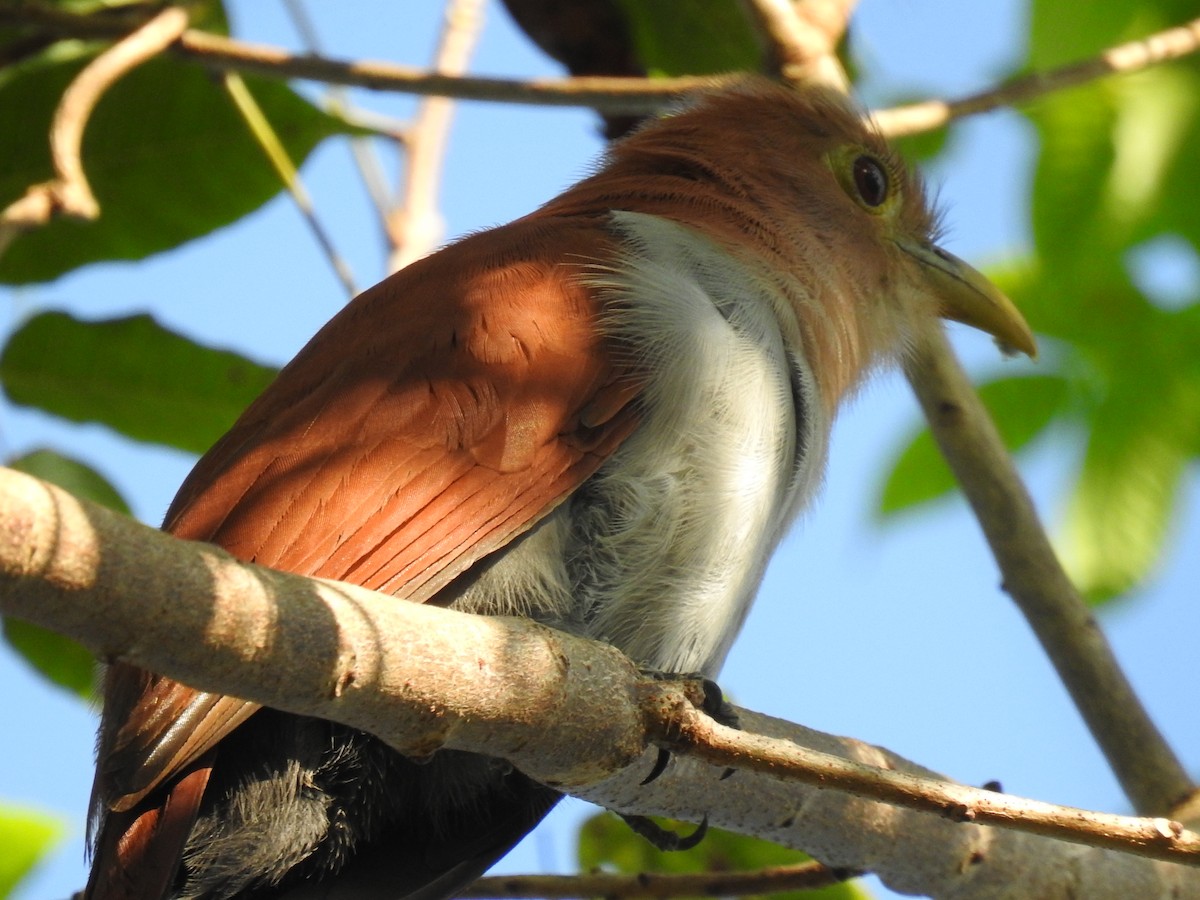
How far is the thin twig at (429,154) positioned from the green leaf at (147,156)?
0.92 m

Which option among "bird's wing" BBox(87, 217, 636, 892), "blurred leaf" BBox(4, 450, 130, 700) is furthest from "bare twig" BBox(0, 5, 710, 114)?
"blurred leaf" BBox(4, 450, 130, 700)

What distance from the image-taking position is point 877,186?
456cm

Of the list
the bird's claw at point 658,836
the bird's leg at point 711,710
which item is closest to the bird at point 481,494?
the bird's claw at point 658,836

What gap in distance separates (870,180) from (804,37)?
0.51 meters

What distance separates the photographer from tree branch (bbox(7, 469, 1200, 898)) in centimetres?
181

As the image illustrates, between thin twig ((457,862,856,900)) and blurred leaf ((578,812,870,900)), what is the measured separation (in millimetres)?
411

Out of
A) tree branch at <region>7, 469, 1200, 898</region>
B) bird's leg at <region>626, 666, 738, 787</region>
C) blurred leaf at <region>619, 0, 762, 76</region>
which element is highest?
blurred leaf at <region>619, 0, 762, 76</region>

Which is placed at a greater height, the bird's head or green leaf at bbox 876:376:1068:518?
the bird's head

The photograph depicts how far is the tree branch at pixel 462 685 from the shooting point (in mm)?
A: 1808

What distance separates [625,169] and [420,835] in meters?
1.95

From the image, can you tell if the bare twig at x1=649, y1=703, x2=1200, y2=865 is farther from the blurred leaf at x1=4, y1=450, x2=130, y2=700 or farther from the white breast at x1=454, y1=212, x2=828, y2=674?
the blurred leaf at x1=4, y1=450, x2=130, y2=700

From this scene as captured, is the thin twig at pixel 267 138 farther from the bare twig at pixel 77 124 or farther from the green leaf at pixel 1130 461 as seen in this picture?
the green leaf at pixel 1130 461

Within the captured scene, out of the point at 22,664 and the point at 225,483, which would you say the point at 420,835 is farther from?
the point at 22,664

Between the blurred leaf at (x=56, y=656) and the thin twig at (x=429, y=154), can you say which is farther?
the thin twig at (x=429, y=154)
